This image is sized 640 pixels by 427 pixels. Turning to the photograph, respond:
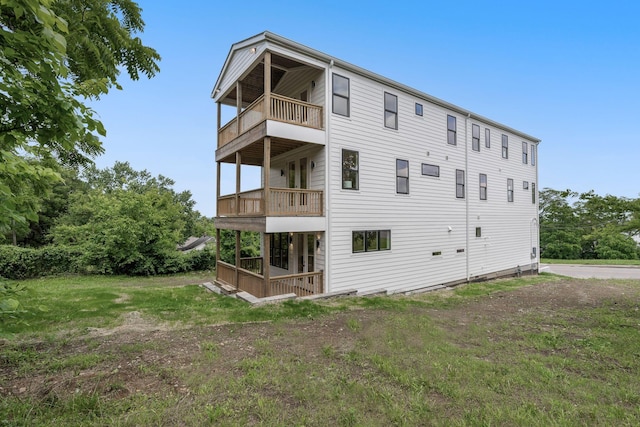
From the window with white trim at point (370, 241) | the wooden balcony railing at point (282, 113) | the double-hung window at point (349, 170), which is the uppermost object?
the wooden balcony railing at point (282, 113)

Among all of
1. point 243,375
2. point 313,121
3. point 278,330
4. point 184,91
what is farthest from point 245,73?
point 184,91

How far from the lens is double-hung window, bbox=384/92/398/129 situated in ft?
40.9

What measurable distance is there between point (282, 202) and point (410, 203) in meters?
6.09

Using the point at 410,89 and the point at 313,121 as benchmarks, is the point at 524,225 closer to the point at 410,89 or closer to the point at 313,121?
the point at 410,89

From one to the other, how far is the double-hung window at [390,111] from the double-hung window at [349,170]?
242cm

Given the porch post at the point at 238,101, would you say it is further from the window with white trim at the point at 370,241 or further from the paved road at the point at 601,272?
the paved road at the point at 601,272

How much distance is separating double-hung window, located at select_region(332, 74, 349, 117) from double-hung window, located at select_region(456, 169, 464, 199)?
299 inches

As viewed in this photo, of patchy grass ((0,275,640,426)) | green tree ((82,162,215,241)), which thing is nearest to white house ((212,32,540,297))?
patchy grass ((0,275,640,426))

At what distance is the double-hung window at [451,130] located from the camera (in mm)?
14909

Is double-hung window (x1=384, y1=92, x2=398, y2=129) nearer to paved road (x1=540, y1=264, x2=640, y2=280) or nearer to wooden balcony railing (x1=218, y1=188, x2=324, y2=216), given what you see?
wooden balcony railing (x1=218, y1=188, x2=324, y2=216)

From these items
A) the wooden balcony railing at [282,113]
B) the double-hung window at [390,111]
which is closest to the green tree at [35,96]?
the wooden balcony railing at [282,113]

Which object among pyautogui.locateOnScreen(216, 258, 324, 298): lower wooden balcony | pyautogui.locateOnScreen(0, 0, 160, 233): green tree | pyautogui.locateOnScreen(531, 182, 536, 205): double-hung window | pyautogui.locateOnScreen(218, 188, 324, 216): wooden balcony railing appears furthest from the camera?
pyautogui.locateOnScreen(531, 182, 536, 205): double-hung window

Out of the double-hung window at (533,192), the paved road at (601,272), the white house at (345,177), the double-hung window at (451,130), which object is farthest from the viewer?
the double-hung window at (533,192)

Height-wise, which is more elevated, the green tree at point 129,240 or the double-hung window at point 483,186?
the double-hung window at point 483,186
